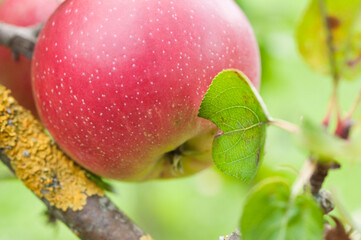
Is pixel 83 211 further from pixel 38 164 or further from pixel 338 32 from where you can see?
pixel 338 32

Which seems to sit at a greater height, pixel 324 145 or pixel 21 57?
pixel 324 145

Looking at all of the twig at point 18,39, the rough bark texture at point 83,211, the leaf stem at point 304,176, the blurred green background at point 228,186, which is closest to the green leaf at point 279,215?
the leaf stem at point 304,176

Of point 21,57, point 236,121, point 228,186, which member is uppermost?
point 236,121


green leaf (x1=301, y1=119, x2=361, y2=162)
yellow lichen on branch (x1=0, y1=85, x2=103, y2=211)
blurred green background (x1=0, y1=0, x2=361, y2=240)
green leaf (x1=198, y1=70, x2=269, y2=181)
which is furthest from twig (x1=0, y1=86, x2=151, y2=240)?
green leaf (x1=301, y1=119, x2=361, y2=162)

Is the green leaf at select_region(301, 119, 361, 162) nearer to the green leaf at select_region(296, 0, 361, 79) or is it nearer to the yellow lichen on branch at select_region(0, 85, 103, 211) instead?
the green leaf at select_region(296, 0, 361, 79)

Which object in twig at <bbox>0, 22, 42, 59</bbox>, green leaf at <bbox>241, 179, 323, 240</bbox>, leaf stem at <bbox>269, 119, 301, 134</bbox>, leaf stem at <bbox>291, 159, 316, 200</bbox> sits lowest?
twig at <bbox>0, 22, 42, 59</bbox>

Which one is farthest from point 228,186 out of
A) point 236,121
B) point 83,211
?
point 236,121

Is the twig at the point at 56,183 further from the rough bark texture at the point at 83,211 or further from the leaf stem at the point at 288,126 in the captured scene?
the leaf stem at the point at 288,126
